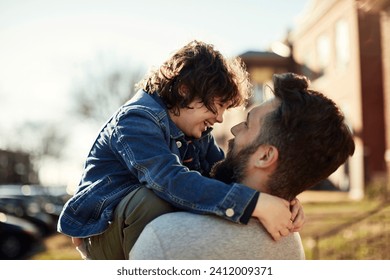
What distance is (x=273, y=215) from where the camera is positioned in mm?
1449

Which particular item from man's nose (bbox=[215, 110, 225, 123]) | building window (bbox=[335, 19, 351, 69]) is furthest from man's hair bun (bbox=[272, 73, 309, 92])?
building window (bbox=[335, 19, 351, 69])

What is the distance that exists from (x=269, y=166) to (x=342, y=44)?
12452mm

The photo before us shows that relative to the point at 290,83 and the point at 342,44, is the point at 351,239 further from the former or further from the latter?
the point at 342,44

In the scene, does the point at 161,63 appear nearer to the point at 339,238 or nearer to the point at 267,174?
the point at 267,174

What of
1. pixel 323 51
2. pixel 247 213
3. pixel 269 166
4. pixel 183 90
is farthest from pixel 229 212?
pixel 323 51

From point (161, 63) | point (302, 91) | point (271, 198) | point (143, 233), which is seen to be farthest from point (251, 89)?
point (143, 233)

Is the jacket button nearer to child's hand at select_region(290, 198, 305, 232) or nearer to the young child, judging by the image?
the young child

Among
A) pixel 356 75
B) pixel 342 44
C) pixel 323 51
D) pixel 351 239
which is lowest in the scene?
pixel 351 239

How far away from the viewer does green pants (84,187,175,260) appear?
146 cm

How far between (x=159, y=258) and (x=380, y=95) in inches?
475

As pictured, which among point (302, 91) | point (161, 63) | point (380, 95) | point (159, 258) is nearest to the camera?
point (159, 258)

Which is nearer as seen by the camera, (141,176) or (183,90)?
(141,176)

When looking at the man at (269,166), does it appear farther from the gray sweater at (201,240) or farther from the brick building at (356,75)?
the brick building at (356,75)

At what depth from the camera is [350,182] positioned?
13469mm
